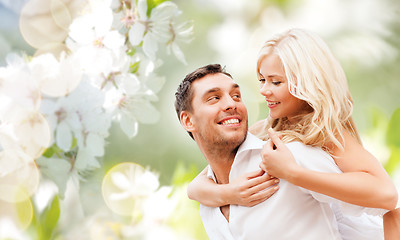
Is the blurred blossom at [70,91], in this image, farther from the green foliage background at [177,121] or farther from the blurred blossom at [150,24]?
the green foliage background at [177,121]

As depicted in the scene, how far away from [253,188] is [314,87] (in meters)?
0.22

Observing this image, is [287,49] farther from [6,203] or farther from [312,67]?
[6,203]

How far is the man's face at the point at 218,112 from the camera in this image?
0.86 metres

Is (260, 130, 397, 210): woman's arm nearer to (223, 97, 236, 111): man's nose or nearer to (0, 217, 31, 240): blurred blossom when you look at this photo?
(223, 97, 236, 111): man's nose

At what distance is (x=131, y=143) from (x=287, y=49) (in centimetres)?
52

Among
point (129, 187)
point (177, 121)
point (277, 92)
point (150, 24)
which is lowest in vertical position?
point (129, 187)

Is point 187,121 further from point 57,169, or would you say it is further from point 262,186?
point 57,169

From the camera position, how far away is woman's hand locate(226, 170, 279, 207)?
800 millimetres

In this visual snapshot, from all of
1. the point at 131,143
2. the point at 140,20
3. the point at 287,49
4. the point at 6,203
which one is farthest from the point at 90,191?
the point at 287,49

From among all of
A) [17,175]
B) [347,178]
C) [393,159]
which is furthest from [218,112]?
[393,159]

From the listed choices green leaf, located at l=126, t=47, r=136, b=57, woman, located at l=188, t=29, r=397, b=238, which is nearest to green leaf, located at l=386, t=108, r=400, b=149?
woman, located at l=188, t=29, r=397, b=238

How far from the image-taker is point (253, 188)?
799 millimetres

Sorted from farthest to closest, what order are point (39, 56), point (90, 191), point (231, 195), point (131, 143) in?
point (131, 143), point (90, 191), point (231, 195), point (39, 56)

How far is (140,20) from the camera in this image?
32.1 inches
